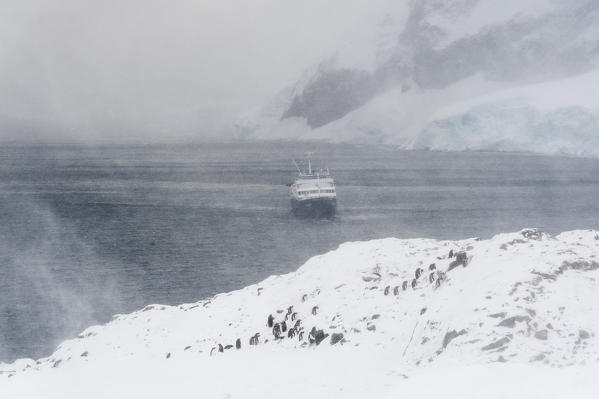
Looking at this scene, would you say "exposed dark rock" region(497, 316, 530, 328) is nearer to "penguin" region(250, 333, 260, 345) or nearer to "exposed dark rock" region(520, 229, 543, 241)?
"exposed dark rock" region(520, 229, 543, 241)

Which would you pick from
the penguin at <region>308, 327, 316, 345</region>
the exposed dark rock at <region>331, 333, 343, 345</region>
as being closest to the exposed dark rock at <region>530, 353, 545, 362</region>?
the exposed dark rock at <region>331, 333, 343, 345</region>

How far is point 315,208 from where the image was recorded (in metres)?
81.1

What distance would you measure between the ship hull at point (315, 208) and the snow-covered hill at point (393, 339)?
5271 centimetres

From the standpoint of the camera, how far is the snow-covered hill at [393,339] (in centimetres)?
1451

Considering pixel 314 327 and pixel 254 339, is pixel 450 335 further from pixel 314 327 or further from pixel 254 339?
pixel 254 339

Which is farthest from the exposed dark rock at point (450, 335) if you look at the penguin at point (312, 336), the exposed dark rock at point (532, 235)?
the exposed dark rock at point (532, 235)

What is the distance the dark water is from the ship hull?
1824mm

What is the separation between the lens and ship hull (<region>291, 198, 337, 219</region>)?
8106 centimetres

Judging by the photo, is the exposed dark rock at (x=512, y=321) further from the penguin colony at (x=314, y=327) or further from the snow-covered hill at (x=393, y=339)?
the penguin colony at (x=314, y=327)

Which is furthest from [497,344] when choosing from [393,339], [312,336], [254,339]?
[254,339]

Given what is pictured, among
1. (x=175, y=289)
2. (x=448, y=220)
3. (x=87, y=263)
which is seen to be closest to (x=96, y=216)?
(x=87, y=263)

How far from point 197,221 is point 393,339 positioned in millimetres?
59048

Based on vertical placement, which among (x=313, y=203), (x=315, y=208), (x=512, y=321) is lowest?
(x=315, y=208)

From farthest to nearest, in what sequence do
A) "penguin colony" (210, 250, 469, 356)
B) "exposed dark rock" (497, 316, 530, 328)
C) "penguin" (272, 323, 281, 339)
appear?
"penguin" (272, 323, 281, 339) → "penguin colony" (210, 250, 469, 356) → "exposed dark rock" (497, 316, 530, 328)
